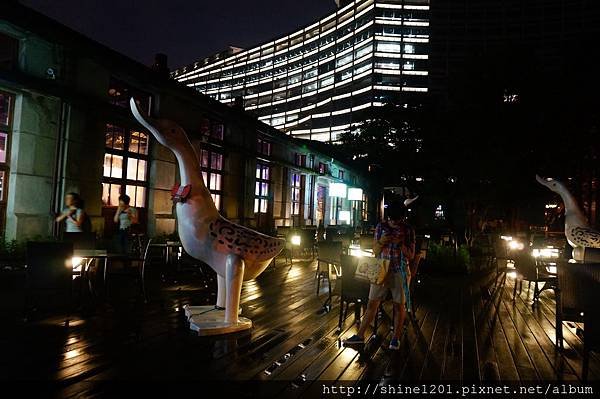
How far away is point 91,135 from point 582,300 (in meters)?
8.26

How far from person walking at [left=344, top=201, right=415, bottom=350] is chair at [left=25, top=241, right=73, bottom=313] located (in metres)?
3.41

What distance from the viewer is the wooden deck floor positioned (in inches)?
134

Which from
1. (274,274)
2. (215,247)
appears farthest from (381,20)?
(215,247)

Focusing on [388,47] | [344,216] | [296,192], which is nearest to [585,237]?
[296,192]

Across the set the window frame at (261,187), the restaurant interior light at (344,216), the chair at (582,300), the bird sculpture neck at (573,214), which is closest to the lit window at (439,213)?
the restaurant interior light at (344,216)

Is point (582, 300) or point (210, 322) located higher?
point (582, 300)

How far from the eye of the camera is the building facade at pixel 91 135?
6.74 metres

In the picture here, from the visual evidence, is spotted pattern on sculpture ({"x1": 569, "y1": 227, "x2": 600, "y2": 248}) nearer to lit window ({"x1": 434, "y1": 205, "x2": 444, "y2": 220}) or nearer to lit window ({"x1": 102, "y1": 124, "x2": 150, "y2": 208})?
lit window ({"x1": 102, "y1": 124, "x2": 150, "y2": 208})

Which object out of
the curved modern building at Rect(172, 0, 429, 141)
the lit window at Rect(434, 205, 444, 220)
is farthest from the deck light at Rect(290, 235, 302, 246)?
the curved modern building at Rect(172, 0, 429, 141)

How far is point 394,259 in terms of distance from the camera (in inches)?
166

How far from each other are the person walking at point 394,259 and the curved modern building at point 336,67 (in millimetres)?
51613

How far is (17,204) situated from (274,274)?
536 cm

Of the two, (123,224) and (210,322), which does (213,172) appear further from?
(210,322)

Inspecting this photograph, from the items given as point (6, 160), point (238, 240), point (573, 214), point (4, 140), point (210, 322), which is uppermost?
point (4, 140)
